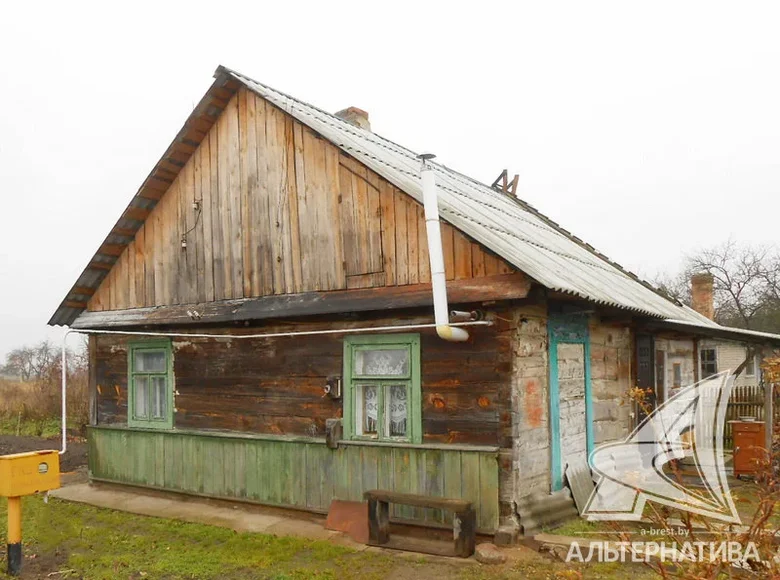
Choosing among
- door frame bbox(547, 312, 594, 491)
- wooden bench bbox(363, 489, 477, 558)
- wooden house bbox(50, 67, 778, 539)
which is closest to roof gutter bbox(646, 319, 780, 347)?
wooden house bbox(50, 67, 778, 539)

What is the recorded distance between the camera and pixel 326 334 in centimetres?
878

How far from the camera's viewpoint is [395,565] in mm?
6863

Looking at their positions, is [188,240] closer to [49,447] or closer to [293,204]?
[293,204]

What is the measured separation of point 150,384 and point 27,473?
382cm

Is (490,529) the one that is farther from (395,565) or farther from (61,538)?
(61,538)

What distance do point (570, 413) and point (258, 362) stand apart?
4.25 m

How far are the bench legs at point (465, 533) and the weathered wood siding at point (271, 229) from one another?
2547 millimetres

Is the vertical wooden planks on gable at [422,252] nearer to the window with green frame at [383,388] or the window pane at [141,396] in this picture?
the window with green frame at [383,388]

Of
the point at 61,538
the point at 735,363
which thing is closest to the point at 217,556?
the point at 61,538

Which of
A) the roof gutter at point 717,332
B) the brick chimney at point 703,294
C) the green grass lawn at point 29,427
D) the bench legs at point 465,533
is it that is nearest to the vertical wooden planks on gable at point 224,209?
the bench legs at point 465,533

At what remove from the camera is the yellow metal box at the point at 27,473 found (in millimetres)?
6820

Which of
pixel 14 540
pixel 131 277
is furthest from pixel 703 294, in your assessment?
pixel 14 540

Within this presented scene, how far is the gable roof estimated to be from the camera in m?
7.47

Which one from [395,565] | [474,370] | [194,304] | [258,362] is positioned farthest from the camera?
[194,304]
